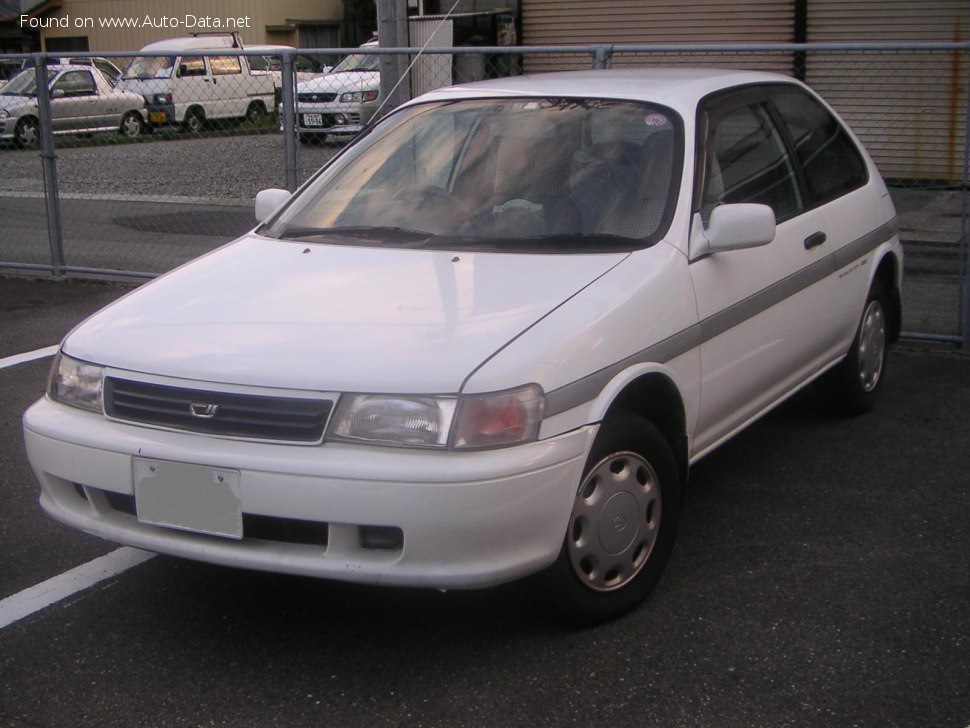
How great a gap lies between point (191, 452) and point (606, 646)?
4.23 feet

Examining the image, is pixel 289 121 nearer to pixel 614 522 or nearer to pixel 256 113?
pixel 256 113

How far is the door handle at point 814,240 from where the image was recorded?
4699 mm

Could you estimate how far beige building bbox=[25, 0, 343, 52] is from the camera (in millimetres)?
37125

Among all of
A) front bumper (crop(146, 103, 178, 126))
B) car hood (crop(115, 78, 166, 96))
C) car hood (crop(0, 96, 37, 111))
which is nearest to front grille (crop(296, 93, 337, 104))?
front bumper (crop(146, 103, 178, 126))

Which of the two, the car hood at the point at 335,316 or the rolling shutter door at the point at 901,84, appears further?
the rolling shutter door at the point at 901,84

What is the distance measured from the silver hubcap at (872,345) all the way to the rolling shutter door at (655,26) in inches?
299

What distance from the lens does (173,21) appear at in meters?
37.1

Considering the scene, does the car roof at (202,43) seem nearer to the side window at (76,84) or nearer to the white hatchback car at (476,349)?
the side window at (76,84)

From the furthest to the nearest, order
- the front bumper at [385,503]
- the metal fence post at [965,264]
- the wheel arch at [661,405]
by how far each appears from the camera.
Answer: the metal fence post at [965,264], the wheel arch at [661,405], the front bumper at [385,503]

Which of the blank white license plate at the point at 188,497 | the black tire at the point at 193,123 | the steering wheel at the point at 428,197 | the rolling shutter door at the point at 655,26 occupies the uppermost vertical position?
the rolling shutter door at the point at 655,26

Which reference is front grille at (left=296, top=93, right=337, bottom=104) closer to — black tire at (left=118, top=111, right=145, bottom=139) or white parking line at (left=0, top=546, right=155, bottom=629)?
black tire at (left=118, top=111, right=145, bottom=139)

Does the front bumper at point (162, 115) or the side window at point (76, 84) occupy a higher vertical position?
the side window at point (76, 84)

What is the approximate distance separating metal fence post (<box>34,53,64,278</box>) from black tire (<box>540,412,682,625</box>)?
678 centimetres

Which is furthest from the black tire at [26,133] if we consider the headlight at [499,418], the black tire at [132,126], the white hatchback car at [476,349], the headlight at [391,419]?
the headlight at [499,418]
